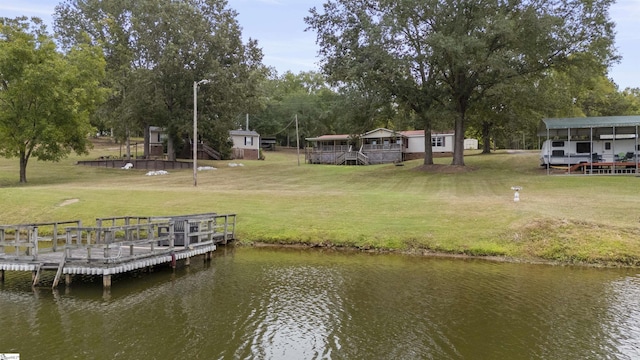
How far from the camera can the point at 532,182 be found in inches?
1282

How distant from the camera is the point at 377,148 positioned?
57250 mm

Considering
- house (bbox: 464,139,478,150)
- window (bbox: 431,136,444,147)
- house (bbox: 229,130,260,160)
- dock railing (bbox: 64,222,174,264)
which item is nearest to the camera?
dock railing (bbox: 64,222,174,264)

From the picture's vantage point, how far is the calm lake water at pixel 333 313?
29.7 ft

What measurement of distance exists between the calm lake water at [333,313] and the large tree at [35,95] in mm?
24986

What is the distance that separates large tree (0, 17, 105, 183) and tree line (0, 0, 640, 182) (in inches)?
3.7

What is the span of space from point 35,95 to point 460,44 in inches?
1268

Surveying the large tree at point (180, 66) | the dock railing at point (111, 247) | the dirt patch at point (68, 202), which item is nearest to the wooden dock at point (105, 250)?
the dock railing at point (111, 247)

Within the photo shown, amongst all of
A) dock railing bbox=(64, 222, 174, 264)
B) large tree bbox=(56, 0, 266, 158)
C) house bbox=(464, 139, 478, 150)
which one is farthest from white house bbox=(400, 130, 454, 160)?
→ dock railing bbox=(64, 222, 174, 264)

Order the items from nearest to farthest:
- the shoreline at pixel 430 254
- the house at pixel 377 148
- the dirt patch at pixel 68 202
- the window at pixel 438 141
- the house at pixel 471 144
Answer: the shoreline at pixel 430 254 → the dirt patch at pixel 68 202 → the house at pixel 377 148 → the window at pixel 438 141 → the house at pixel 471 144

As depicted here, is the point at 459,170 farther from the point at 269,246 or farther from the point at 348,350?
the point at 348,350

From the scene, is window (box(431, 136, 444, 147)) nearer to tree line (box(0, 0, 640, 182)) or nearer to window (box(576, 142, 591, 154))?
tree line (box(0, 0, 640, 182))

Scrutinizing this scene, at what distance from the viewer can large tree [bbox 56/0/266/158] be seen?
153 feet

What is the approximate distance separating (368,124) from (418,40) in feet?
31.2

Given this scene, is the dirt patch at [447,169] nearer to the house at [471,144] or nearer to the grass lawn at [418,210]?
the grass lawn at [418,210]
